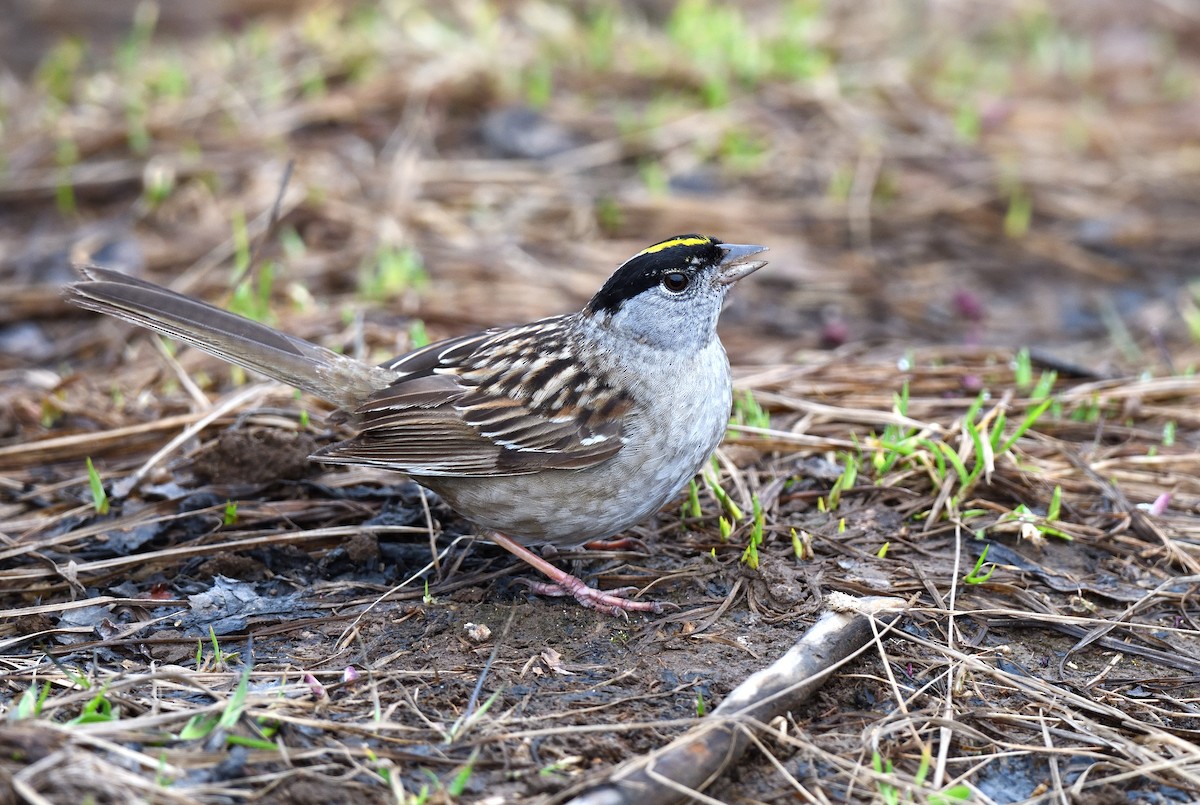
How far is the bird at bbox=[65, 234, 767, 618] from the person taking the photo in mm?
4445

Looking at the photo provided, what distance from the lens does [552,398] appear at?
466cm

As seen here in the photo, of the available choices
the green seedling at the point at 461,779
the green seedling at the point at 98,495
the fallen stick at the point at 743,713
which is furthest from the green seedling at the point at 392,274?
the green seedling at the point at 461,779

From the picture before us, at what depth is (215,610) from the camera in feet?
14.3

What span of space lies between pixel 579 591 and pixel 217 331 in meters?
1.66

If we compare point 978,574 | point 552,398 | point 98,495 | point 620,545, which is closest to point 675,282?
point 552,398

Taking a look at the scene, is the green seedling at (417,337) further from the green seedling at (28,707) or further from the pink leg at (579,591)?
the green seedling at (28,707)

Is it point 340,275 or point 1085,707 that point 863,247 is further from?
point 1085,707

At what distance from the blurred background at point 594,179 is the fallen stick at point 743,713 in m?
2.72

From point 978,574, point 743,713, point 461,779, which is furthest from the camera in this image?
point 978,574

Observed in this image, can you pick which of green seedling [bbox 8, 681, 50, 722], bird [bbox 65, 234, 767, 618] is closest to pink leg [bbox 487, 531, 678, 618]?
bird [bbox 65, 234, 767, 618]

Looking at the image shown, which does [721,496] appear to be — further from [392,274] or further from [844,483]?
[392,274]

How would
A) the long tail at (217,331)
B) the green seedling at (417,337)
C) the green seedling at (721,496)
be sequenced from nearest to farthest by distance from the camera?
the long tail at (217,331) → the green seedling at (721,496) → the green seedling at (417,337)

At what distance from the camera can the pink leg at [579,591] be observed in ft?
14.4

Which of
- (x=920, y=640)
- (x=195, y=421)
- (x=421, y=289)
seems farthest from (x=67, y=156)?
(x=920, y=640)
